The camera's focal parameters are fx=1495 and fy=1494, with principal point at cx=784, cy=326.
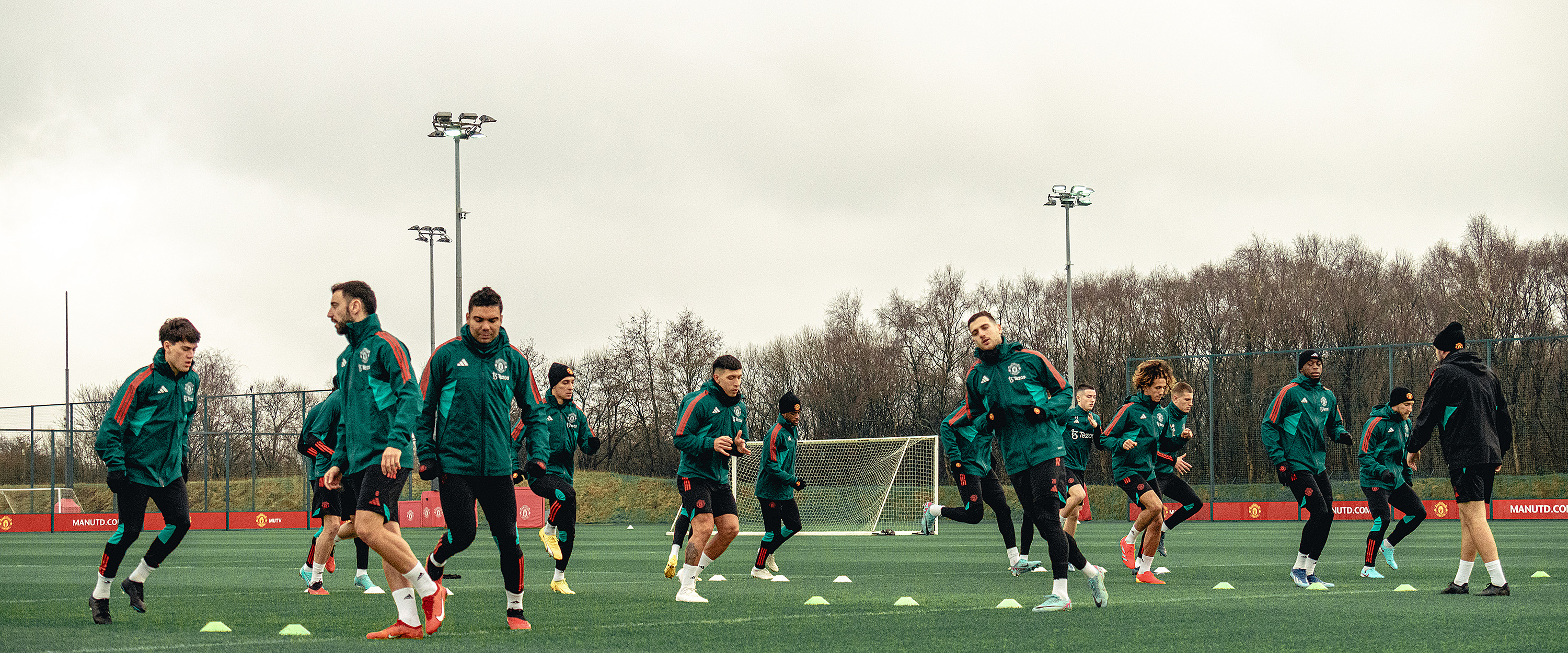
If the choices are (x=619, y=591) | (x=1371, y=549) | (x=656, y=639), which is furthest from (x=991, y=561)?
(x=656, y=639)

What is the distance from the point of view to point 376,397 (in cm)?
772

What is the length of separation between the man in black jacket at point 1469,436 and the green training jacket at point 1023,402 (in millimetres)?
2786

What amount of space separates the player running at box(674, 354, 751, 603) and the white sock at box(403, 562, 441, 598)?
3.39 m

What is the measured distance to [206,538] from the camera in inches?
1169

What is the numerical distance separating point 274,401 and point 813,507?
1000 inches

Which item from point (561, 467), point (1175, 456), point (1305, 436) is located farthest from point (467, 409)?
point (1175, 456)

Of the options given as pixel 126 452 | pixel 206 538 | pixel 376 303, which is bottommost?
pixel 206 538

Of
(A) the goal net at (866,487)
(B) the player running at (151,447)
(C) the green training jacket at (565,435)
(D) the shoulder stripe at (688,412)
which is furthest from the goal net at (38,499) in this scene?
(D) the shoulder stripe at (688,412)

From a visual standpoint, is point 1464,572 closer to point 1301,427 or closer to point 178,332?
point 1301,427

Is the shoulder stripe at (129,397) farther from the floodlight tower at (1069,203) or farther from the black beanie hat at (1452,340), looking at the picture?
the floodlight tower at (1069,203)

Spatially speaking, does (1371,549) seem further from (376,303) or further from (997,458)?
(997,458)

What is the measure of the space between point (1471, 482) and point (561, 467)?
6814 mm

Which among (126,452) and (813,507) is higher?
(126,452)

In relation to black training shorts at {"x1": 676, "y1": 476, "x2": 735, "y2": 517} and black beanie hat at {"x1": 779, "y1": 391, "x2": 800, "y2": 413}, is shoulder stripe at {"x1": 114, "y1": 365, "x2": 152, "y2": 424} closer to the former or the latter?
black training shorts at {"x1": 676, "y1": 476, "x2": 735, "y2": 517}
